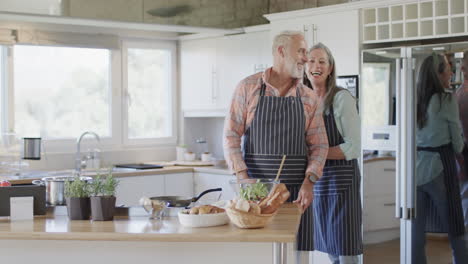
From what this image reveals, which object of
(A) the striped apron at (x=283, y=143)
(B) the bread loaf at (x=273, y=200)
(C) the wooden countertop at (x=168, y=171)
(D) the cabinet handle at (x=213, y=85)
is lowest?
(C) the wooden countertop at (x=168, y=171)

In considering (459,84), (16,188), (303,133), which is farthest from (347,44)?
(16,188)

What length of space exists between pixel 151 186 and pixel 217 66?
130 centimetres

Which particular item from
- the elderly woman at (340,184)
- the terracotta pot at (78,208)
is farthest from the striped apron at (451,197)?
the terracotta pot at (78,208)

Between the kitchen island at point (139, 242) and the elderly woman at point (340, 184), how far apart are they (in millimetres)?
1072

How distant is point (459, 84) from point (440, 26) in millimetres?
442

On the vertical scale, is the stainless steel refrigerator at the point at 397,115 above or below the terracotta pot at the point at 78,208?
above

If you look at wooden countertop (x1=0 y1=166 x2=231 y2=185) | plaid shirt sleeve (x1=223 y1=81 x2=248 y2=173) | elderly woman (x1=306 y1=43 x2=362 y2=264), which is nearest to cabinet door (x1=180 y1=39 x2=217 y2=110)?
wooden countertop (x1=0 y1=166 x2=231 y2=185)

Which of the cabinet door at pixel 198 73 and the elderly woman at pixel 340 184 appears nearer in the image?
the elderly woman at pixel 340 184

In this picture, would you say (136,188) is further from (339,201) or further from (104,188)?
(104,188)

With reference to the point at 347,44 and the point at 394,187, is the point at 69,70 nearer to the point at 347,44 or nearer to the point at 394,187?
the point at 347,44

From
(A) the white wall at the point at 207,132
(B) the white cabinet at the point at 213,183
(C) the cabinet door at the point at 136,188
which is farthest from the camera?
(A) the white wall at the point at 207,132

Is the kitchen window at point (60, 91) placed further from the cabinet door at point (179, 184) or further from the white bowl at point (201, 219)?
the white bowl at point (201, 219)

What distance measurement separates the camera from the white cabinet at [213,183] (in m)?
5.89

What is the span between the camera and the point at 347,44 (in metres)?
5.16
